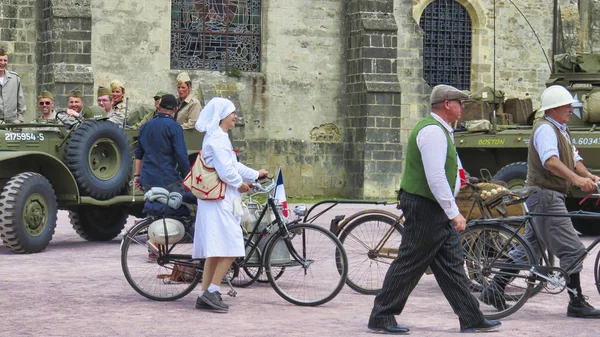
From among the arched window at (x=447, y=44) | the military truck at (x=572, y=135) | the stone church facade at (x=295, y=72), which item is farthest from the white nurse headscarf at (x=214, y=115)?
the arched window at (x=447, y=44)

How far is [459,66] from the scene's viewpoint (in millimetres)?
31406

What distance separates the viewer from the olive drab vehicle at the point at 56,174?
45.6ft

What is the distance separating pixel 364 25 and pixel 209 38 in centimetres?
335

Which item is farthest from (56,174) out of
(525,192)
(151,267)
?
(525,192)

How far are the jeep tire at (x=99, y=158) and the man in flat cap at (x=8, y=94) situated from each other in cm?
143

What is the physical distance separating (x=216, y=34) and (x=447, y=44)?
6.42 metres

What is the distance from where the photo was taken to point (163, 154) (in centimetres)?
1170

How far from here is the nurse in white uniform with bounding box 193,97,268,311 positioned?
31.6ft

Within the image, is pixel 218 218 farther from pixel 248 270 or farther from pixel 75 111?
pixel 75 111

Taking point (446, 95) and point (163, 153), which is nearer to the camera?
point (446, 95)

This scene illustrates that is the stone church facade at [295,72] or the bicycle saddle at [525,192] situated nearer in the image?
the bicycle saddle at [525,192]

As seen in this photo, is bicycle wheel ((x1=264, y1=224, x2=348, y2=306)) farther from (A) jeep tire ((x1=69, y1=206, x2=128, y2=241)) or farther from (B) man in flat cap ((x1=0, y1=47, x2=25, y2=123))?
(B) man in flat cap ((x1=0, y1=47, x2=25, y2=123))

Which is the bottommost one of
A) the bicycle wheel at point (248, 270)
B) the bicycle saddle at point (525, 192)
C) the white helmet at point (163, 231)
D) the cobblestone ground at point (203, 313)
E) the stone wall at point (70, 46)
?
the cobblestone ground at point (203, 313)

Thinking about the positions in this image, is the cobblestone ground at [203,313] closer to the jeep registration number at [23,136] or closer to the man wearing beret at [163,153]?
the man wearing beret at [163,153]
